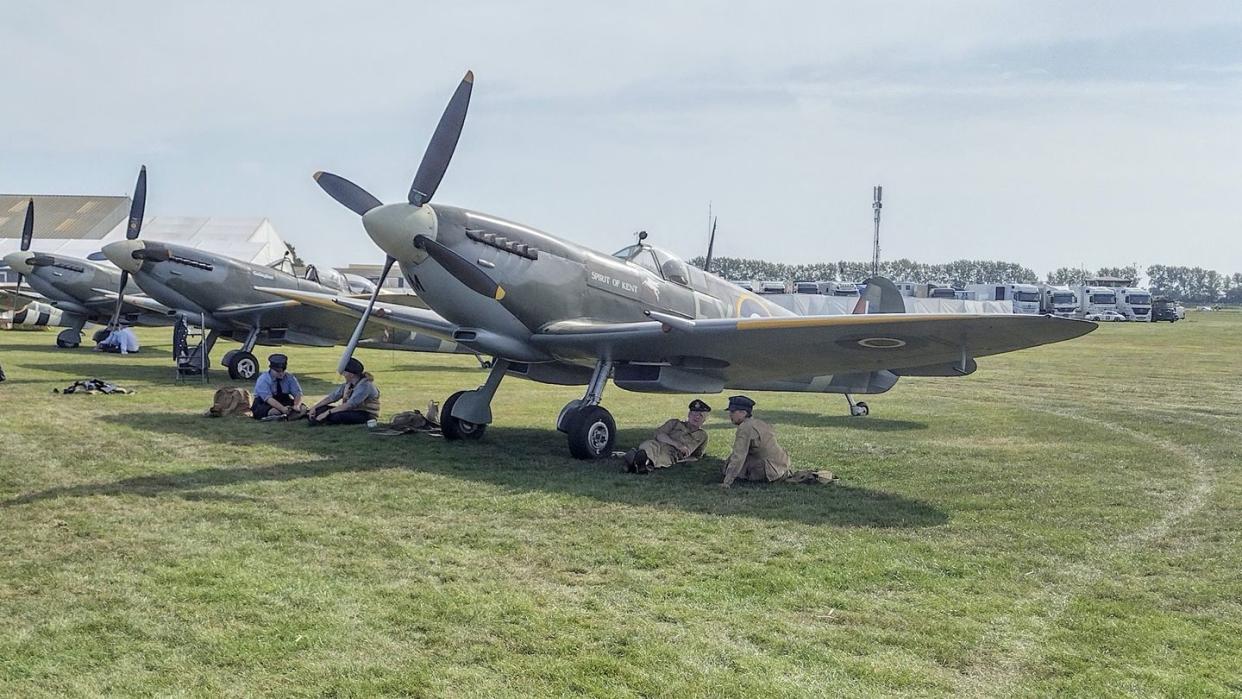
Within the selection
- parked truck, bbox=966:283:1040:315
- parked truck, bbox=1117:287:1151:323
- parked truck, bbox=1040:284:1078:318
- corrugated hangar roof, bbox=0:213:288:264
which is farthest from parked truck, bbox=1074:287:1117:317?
corrugated hangar roof, bbox=0:213:288:264

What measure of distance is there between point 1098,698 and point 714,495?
4.37m

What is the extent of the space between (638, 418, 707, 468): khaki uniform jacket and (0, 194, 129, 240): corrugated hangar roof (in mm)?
55440

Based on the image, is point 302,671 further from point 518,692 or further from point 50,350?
point 50,350

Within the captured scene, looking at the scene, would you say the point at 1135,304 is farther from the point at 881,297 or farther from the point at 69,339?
the point at 69,339

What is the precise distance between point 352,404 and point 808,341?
6.03 meters

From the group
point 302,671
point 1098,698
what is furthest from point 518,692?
point 1098,698

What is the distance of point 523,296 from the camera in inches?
407

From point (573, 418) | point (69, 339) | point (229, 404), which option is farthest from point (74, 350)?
point (573, 418)

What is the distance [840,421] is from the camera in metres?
13.4

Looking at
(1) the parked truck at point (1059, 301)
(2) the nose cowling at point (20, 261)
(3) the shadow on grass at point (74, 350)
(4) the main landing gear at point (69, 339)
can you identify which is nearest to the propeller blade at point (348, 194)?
(3) the shadow on grass at point (74, 350)

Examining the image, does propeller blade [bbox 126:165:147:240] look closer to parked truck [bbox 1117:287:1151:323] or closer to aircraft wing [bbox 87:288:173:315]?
aircraft wing [bbox 87:288:173:315]

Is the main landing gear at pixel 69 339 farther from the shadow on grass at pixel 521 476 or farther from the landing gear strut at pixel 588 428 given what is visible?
the landing gear strut at pixel 588 428

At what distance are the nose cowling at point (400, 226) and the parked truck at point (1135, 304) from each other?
67.9 m

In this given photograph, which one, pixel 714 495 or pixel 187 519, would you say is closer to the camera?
pixel 187 519
